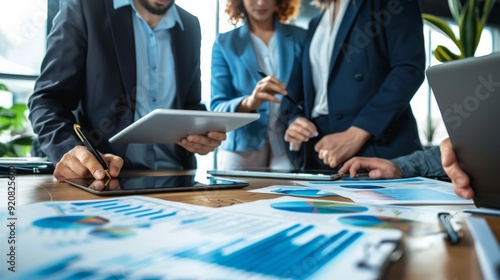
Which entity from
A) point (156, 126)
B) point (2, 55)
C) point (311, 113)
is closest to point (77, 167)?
point (156, 126)

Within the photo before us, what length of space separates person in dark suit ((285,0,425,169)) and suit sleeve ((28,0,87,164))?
0.67 metres

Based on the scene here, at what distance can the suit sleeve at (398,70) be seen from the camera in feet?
4.15

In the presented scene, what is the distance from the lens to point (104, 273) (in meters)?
0.22

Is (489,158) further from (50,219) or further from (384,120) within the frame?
(384,120)

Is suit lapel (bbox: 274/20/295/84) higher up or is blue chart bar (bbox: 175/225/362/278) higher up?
suit lapel (bbox: 274/20/295/84)

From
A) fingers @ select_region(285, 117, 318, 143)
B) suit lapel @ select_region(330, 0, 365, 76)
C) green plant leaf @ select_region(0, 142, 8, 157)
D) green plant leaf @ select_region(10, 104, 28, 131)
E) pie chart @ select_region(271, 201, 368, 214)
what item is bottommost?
green plant leaf @ select_region(0, 142, 8, 157)

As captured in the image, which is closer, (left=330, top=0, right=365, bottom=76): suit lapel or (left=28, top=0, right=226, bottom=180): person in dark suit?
(left=28, top=0, right=226, bottom=180): person in dark suit

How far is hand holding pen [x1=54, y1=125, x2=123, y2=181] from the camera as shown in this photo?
70 centimetres

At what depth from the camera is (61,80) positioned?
1052 millimetres

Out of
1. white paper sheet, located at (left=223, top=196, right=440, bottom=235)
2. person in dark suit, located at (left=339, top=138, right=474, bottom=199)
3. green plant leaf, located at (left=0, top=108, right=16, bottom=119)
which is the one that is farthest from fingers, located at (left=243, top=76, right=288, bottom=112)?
green plant leaf, located at (left=0, top=108, right=16, bottom=119)

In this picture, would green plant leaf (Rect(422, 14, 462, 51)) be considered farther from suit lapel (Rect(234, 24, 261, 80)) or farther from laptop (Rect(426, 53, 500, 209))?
laptop (Rect(426, 53, 500, 209))

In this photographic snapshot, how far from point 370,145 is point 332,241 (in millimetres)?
1090

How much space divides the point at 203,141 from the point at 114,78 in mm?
370

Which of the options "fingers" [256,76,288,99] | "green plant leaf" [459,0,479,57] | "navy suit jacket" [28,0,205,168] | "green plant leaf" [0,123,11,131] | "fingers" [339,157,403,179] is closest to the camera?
"fingers" [339,157,403,179]
